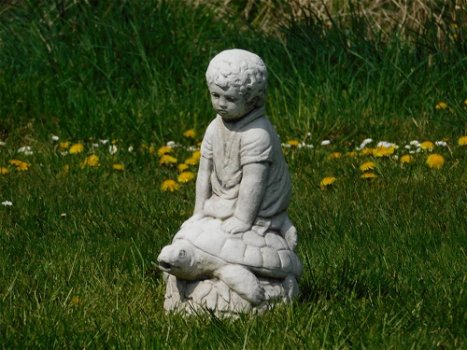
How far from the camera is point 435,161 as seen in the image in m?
6.77

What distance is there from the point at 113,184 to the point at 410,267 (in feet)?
7.89

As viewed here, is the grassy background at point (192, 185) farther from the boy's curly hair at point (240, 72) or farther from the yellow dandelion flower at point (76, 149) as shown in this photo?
the boy's curly hair at point (240, 72)

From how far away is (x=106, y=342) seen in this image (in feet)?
13.2

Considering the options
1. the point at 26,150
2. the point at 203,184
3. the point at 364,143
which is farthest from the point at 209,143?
the point at 26,150

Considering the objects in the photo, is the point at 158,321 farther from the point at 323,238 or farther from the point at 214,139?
the point at 323,238

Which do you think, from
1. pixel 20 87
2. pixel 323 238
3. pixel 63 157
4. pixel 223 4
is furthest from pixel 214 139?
pixel 223 4

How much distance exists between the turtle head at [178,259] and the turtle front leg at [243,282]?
116 mm

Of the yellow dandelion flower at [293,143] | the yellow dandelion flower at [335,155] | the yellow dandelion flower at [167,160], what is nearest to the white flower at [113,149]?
the yellow dandelion flower at [167,160]

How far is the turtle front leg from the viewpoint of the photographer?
13.9 feet

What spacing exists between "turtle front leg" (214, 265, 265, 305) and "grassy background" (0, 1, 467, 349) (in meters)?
0.10

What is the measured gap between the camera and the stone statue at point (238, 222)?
4277 millimetres

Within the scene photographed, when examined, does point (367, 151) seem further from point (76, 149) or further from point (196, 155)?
point (76, 149)

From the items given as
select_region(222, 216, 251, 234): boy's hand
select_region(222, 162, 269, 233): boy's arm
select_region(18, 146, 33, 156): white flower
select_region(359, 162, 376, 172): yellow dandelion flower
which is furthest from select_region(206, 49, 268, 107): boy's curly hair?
select_region(18, 146, 33, 156): white flower

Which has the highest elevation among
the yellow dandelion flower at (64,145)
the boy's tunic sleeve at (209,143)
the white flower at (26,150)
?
the boy's tunic sleeve at (209,143)
